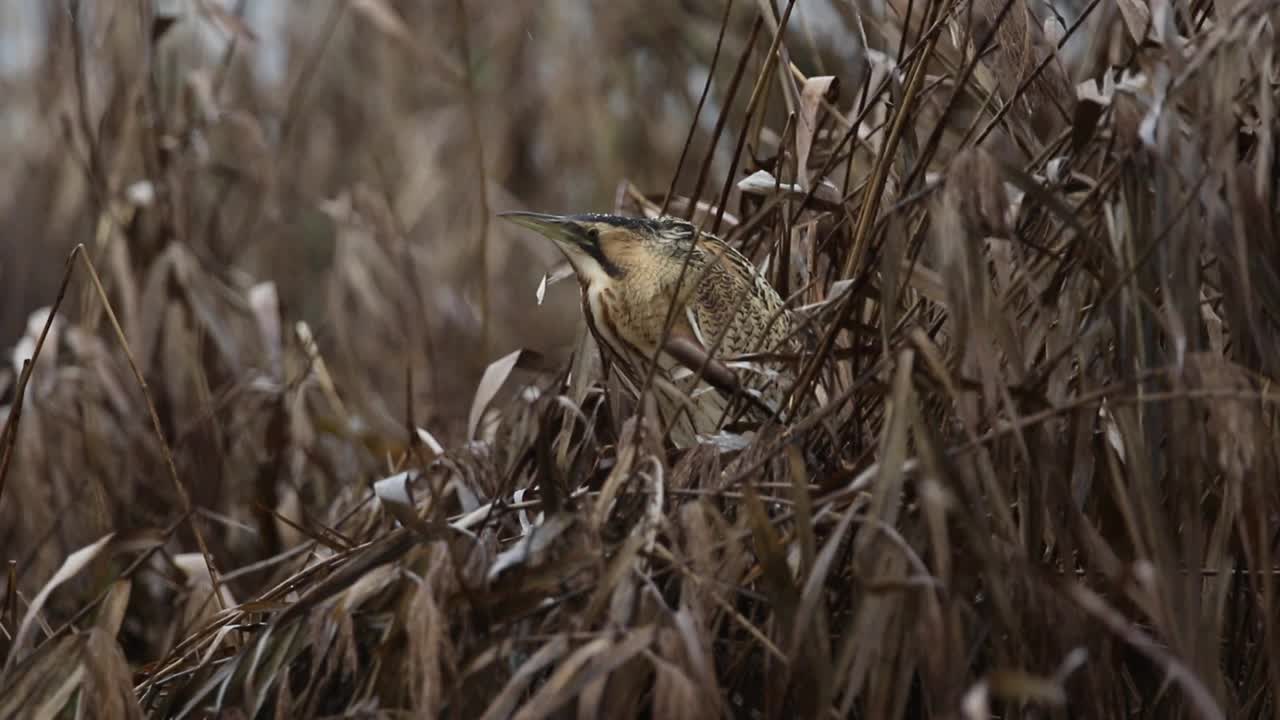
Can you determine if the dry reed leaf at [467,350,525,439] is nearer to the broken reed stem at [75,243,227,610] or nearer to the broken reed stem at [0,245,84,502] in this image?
the broken reed stem at [75,243,227,610]

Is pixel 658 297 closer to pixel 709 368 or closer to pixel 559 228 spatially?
pixel 559 228

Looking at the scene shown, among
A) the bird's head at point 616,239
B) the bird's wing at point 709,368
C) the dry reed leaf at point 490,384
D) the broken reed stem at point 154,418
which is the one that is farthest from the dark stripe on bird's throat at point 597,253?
the broken reed stem at point 154,418

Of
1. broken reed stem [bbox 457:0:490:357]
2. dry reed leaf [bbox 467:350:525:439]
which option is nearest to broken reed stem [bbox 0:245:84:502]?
dry reed leaf [bbox 467:350:525:439]

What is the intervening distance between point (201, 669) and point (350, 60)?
234 cm

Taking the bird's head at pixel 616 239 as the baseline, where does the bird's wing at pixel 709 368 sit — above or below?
below

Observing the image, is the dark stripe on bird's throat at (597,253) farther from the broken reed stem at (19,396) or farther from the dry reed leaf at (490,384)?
the broken reed stem at (19,396)

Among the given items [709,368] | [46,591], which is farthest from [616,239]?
[46,591]

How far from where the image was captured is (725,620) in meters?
1.04

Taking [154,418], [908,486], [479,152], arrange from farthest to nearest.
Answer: [479,152] → [154,418] → [908,486]

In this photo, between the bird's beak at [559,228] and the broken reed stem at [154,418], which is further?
the bird's beak at [559,228]

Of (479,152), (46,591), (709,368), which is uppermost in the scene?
(479,152)

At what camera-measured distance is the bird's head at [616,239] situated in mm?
1354

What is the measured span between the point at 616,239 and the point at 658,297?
66 mm

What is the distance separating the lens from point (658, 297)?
1346 millimetres
